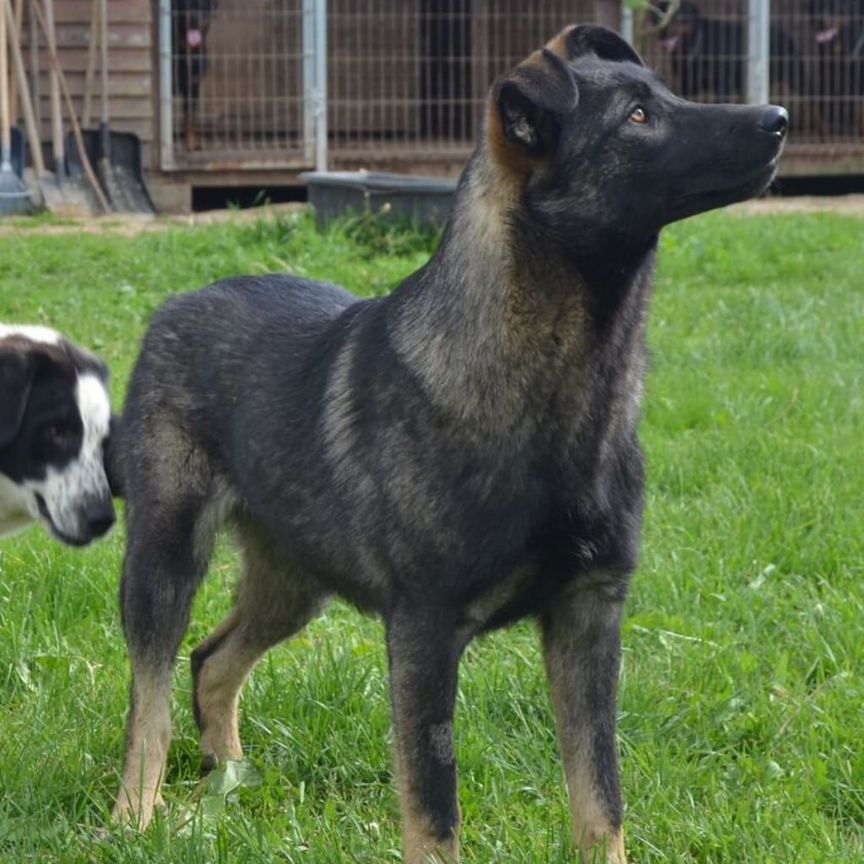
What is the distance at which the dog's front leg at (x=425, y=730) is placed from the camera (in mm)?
3084

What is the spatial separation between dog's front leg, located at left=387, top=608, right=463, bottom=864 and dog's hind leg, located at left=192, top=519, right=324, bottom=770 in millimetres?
865

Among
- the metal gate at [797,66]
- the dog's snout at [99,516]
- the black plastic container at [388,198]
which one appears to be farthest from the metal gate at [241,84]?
the dog's snout at [99,516]

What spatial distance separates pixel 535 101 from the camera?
3033 millimetres

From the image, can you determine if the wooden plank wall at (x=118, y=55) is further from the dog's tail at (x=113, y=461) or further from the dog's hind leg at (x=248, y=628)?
the dog's hind leg at (x=248, y=628)

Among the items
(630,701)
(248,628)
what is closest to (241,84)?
(248,628)

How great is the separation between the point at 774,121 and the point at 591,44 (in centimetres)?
49

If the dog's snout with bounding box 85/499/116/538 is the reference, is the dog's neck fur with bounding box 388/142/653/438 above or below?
above

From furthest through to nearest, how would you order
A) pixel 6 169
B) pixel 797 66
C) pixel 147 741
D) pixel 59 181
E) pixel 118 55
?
1. pixel 797 66
2. pixel 118 55
3. pixel 59 181
4. pixel 6 169
5. pixel 147 741

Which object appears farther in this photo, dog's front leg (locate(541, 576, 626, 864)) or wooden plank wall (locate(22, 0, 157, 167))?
wooden plank wall (locate(22, 0, 157, 167))

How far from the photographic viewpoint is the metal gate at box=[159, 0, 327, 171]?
14.2 meters

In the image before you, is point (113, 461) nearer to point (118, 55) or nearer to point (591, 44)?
point (591, 44)

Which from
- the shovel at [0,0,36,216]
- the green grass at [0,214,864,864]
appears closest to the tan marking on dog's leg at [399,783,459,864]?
→ the green grass at [0,214,864,864]

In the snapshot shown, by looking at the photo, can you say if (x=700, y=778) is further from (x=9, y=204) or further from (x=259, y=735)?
(x=9, y=204)

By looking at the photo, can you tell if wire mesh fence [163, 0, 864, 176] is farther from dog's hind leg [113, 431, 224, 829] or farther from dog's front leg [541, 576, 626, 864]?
dog's front leg [541, 576, 626, 864]
